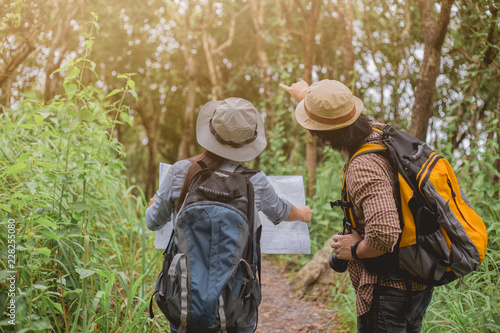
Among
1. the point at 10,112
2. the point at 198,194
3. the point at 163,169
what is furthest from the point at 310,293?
the point at 10,112

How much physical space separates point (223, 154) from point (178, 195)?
0.29 metres

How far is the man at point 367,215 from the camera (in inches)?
65.2

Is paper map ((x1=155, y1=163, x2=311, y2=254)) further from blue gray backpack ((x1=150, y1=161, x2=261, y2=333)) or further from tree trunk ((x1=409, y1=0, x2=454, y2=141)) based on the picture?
tree trunk ((x1=409, y1=0, x2=454, y2=141))

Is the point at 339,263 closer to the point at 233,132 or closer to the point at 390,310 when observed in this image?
the point at 390,310

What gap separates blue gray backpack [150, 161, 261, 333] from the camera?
1701 millimetres

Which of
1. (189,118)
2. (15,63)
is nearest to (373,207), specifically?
(15,63)

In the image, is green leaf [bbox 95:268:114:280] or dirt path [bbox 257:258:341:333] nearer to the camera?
green leaf [bbox 95:268:114:280]

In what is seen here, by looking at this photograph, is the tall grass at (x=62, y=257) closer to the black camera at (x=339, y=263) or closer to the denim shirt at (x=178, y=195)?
the denim shirt at (x=178, y=195)

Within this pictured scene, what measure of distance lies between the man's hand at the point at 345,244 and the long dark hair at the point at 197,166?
2.19ft

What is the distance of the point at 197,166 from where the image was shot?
6.08ft

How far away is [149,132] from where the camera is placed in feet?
42.3

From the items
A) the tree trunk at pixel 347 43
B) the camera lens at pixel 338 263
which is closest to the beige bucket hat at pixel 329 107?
the camera lens at pixel 338 263

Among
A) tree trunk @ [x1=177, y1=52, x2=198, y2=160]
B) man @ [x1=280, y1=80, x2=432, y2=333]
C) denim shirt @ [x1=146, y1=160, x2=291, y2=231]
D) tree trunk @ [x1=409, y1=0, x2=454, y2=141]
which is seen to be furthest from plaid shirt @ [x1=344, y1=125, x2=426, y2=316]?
tree trunk @ [x1=177, y1=52, x2=198, y2=160]

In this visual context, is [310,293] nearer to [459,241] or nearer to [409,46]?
[459,241]
